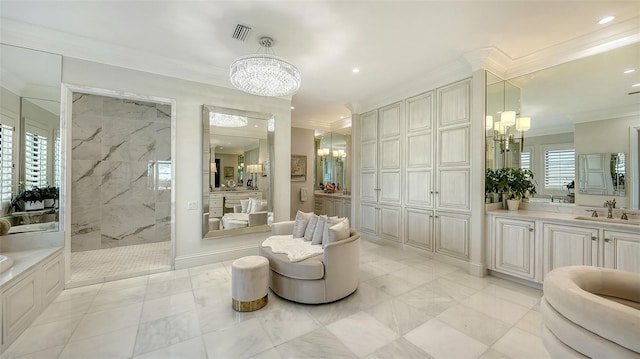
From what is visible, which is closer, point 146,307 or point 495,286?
point 146,307

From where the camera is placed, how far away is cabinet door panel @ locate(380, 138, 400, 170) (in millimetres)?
4648

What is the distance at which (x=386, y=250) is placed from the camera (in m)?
4.59

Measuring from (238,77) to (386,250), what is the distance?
12.3 ft

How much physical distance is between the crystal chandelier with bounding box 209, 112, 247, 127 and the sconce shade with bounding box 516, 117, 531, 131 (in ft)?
13.7

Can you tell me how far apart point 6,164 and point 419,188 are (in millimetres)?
5227

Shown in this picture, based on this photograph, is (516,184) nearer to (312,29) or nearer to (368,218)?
(368,218)

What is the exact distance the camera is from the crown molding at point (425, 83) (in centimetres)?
361

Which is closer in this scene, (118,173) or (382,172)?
(118,173)

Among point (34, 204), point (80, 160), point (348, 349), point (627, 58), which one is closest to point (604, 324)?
point (348, 349)

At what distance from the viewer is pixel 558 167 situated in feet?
10.9

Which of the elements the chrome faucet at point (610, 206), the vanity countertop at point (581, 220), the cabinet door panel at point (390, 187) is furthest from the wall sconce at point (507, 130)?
the cabinet door panel at point (390, 187)

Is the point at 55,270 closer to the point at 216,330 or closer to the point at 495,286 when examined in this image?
the point at 216,330

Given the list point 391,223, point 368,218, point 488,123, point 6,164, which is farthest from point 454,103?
point 6,164

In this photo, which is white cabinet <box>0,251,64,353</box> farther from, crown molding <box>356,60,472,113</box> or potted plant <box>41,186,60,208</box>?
crown molding <box>356,60,472,113</box>
